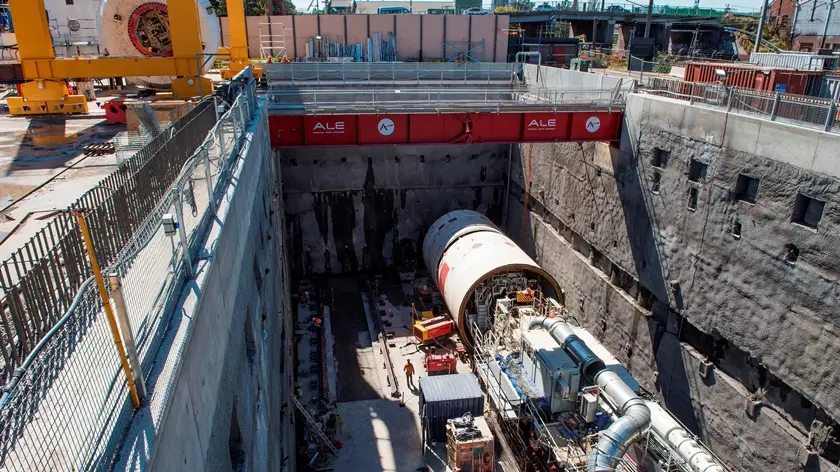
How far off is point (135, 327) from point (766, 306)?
552 inches

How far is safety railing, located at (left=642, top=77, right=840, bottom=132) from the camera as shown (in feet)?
41.3

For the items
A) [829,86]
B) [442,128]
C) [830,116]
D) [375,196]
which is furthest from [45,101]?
[829,86]

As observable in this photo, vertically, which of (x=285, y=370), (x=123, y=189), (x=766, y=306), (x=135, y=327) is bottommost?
(x=285, y=370)

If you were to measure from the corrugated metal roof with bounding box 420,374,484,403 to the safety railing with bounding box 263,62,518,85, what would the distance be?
20627mm

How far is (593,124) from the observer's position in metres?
20.0

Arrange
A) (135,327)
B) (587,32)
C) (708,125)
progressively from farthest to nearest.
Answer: (587,32) < (708,125) < (135,327)

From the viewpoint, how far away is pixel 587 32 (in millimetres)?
64125

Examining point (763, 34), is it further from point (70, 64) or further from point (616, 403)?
point (70, 64)

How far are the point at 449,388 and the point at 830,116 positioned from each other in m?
11.5

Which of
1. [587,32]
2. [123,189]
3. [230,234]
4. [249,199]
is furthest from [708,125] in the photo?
[587,32]

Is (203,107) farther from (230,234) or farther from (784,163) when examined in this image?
(784,163)

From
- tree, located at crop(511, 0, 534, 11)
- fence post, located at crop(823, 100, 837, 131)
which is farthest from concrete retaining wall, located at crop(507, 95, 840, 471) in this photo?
tree, located at crop(511, 0, 534, 11)

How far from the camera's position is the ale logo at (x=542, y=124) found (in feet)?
66.6

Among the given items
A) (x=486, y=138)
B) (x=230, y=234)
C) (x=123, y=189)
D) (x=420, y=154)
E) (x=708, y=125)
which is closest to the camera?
(x=123, y=189)
